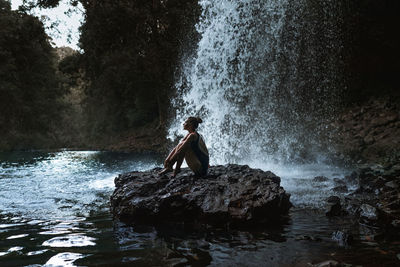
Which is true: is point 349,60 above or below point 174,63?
below

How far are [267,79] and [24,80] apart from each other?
33.0 meters

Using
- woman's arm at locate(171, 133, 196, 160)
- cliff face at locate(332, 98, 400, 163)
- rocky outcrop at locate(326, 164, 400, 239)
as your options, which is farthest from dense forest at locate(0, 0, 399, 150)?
woman's arm at locate(171, 133, 196, 160)

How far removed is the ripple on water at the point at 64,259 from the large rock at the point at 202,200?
6.01 feet

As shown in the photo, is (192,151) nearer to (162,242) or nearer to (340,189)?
(162,242)

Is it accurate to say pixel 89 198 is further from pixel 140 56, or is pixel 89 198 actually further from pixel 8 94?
pixel 8 94

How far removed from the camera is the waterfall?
1612 cm

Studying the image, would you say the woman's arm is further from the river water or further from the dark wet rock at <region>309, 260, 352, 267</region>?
the dark wet rock at <region>309, 260, 352, 267</region>

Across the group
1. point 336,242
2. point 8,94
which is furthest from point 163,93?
point 336,242

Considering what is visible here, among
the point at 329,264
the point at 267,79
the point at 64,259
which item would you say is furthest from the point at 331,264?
the point at 267,79

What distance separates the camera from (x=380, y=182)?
8164 millimetres

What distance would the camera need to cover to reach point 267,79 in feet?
60.6

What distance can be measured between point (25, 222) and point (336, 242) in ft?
17.1

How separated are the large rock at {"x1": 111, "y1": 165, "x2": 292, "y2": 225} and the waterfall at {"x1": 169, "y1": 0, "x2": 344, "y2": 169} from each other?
8672 millimetres

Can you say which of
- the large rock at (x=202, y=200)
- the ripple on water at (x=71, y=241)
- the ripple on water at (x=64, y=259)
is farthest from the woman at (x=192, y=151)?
the ripple on water at (x=64, y=259)
